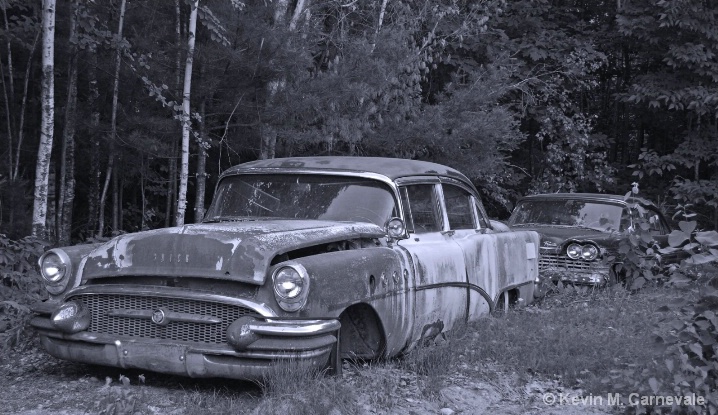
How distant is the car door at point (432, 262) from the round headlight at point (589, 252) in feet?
12.6

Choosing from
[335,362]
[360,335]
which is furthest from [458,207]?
[335,362]

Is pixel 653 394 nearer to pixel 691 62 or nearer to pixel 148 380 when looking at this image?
pixel 148 380

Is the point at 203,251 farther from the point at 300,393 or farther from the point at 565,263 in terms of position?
the point at 565,263

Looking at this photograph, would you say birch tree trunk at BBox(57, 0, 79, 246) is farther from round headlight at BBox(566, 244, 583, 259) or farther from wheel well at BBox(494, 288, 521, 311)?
round headlight at BBox(566, 244, 583, 259)

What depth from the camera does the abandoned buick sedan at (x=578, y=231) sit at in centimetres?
995

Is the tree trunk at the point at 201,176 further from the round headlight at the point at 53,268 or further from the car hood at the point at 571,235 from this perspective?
the round headlight at the point at 53,268

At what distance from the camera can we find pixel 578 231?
10.6 m

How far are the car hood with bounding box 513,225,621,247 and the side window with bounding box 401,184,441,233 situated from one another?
12.8 ft

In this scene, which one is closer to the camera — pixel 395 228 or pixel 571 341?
pixel 395 228

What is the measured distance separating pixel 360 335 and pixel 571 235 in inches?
222

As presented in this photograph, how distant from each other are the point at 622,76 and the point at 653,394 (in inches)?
912

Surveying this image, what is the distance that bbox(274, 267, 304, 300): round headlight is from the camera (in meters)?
4.61

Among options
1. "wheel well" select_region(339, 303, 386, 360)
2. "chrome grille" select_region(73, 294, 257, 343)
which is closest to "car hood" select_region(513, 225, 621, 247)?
"wheel well" select_region(339, 303, 386, 360)

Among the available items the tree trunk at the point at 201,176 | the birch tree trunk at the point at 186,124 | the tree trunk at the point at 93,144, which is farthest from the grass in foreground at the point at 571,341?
the tree trunk at the point at 93,144
